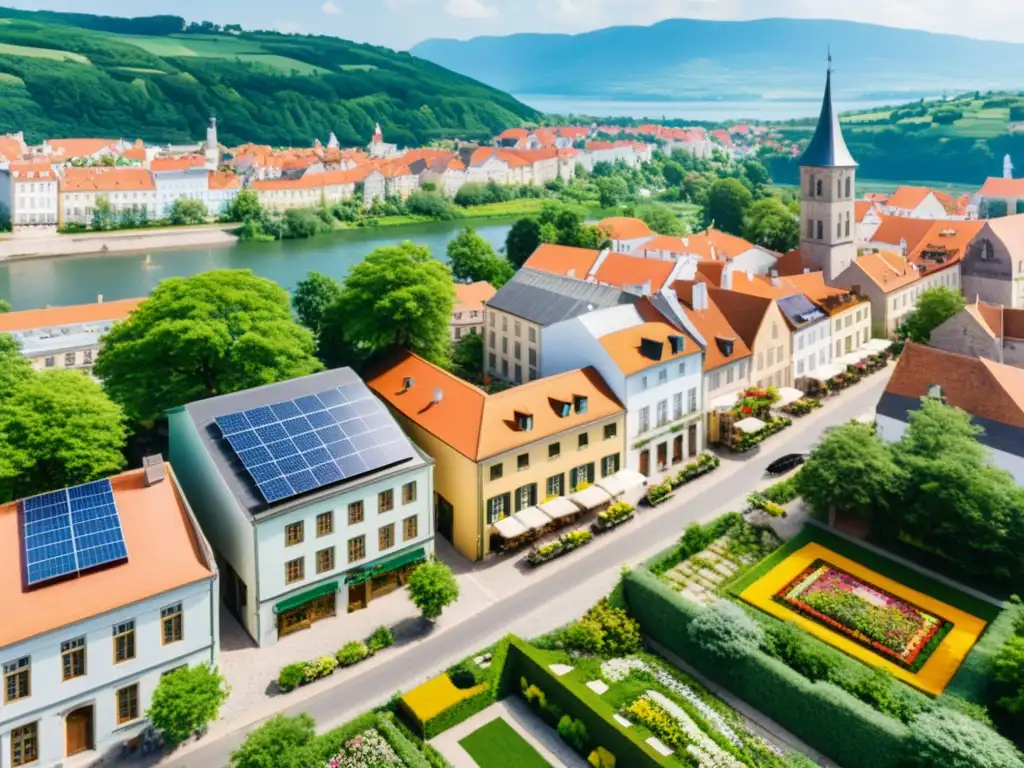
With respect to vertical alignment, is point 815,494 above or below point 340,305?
below

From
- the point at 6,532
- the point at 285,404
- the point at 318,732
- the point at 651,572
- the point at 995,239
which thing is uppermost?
the point at 995,239

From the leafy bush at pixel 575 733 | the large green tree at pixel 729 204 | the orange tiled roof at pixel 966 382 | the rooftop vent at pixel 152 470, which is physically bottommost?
the leafy bush at pixel 575 733

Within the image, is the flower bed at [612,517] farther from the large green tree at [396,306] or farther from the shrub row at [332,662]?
the large green tree at [396,306]

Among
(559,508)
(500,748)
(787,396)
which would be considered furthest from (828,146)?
(500,748)

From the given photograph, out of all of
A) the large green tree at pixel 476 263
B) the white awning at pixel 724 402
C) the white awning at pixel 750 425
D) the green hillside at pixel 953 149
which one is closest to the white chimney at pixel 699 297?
the white awning at pixel 724 402

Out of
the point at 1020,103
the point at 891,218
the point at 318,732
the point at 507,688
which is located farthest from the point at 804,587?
the point at 1020,103

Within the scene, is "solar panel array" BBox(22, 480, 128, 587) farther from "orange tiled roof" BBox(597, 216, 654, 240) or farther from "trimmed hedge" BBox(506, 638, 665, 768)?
"orange tiled roof" BBox(597, 216, 654, 240)

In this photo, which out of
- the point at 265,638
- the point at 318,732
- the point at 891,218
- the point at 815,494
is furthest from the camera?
the point at 891,218

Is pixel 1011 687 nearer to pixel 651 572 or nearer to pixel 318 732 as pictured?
pixel 651 572
